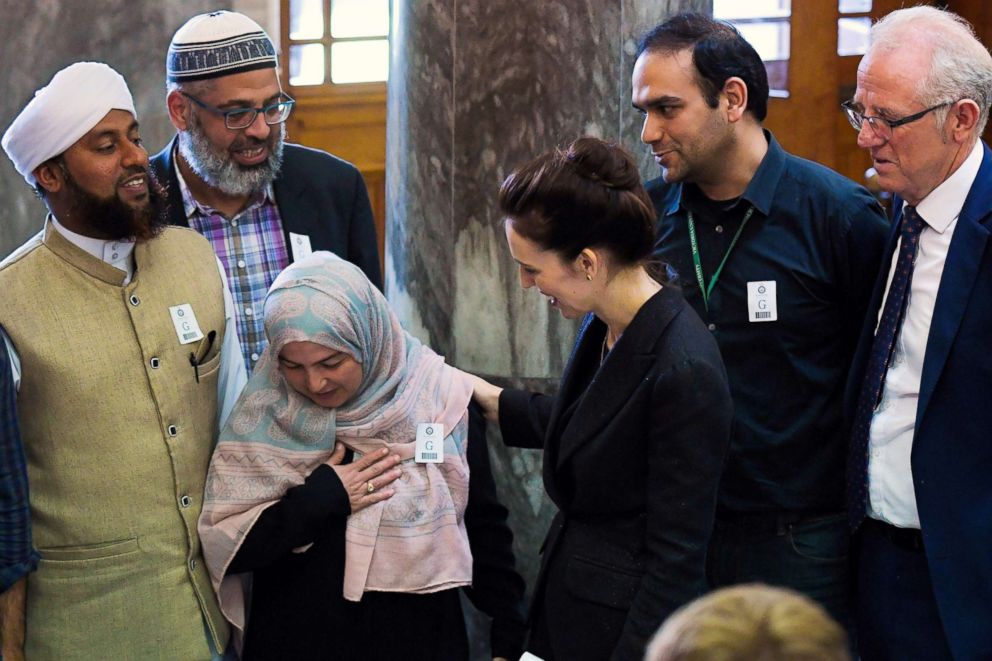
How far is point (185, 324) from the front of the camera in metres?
2.38

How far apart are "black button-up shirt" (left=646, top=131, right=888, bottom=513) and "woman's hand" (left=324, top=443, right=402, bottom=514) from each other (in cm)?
65

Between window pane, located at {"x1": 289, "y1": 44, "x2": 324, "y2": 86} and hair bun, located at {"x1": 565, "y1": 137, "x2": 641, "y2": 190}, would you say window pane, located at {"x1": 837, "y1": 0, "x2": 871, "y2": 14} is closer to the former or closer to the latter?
window pane, located at {"x1": 289, "y1": 44, "x2": 324, "y2": 86}

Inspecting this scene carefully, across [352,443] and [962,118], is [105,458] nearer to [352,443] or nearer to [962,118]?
[352,443]

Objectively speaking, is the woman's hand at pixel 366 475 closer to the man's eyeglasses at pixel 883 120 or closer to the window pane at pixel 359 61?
the man's eyeglasses at pixel 883 120

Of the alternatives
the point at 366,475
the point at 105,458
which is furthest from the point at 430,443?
the point at 105,458

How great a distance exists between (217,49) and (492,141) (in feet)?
2.34

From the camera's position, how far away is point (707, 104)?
2.45 meters

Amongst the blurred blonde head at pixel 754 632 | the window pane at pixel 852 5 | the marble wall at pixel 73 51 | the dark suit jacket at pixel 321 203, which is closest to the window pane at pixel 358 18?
the marble wall at pixel 73 51

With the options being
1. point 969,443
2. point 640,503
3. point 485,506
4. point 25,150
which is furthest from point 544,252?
point 25,150

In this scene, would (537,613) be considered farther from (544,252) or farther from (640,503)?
(544,252)

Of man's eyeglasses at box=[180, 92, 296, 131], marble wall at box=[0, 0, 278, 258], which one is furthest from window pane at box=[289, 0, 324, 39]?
man's eyeglasses at box=[180, 92, 296, 131]

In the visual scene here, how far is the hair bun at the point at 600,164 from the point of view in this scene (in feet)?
6.80

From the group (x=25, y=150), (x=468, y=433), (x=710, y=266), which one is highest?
(x=25, y=150)

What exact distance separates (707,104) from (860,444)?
724 millimetres
